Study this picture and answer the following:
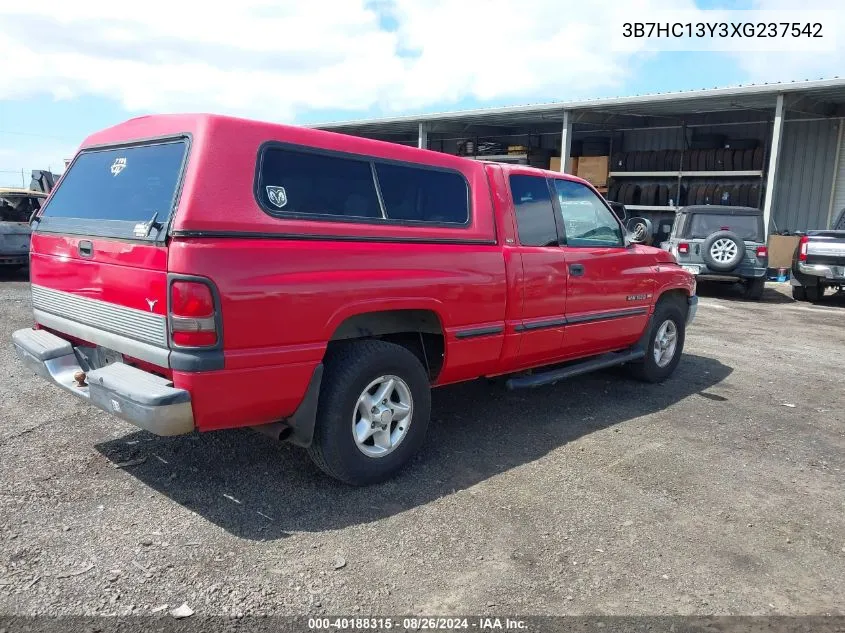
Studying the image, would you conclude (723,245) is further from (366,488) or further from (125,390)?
(125,390)

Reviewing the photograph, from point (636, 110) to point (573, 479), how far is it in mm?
15057

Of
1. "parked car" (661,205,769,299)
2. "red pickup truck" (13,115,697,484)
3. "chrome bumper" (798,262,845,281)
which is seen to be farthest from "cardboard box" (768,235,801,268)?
"red pickup truck" (13,115,697,484)

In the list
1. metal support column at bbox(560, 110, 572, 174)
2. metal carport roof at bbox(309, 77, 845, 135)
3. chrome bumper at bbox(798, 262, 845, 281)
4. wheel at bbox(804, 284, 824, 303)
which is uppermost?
metal carport roof at bbox(309, 77, 845, 135)

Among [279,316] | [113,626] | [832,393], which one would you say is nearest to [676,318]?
[832,393]

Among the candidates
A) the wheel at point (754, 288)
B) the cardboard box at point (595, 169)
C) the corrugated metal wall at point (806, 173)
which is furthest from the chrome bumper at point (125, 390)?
the corrugated metal wall at point (806, 173)

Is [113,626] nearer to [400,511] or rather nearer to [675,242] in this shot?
[400,511]

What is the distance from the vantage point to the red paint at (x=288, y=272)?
2.99m

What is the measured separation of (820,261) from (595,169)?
7.82m

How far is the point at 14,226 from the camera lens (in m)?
11.6

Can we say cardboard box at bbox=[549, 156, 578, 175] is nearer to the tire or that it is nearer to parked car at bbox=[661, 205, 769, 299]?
parked car at bbox=[661, 205, 769, 299]

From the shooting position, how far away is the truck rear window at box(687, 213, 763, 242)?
12.4 metres

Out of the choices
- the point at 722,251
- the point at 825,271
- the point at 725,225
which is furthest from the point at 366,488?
the point at 725,225

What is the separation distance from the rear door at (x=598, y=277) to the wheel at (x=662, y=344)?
263 millimetres

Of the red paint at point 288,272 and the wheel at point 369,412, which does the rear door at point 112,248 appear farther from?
the wheel at point 369,412
